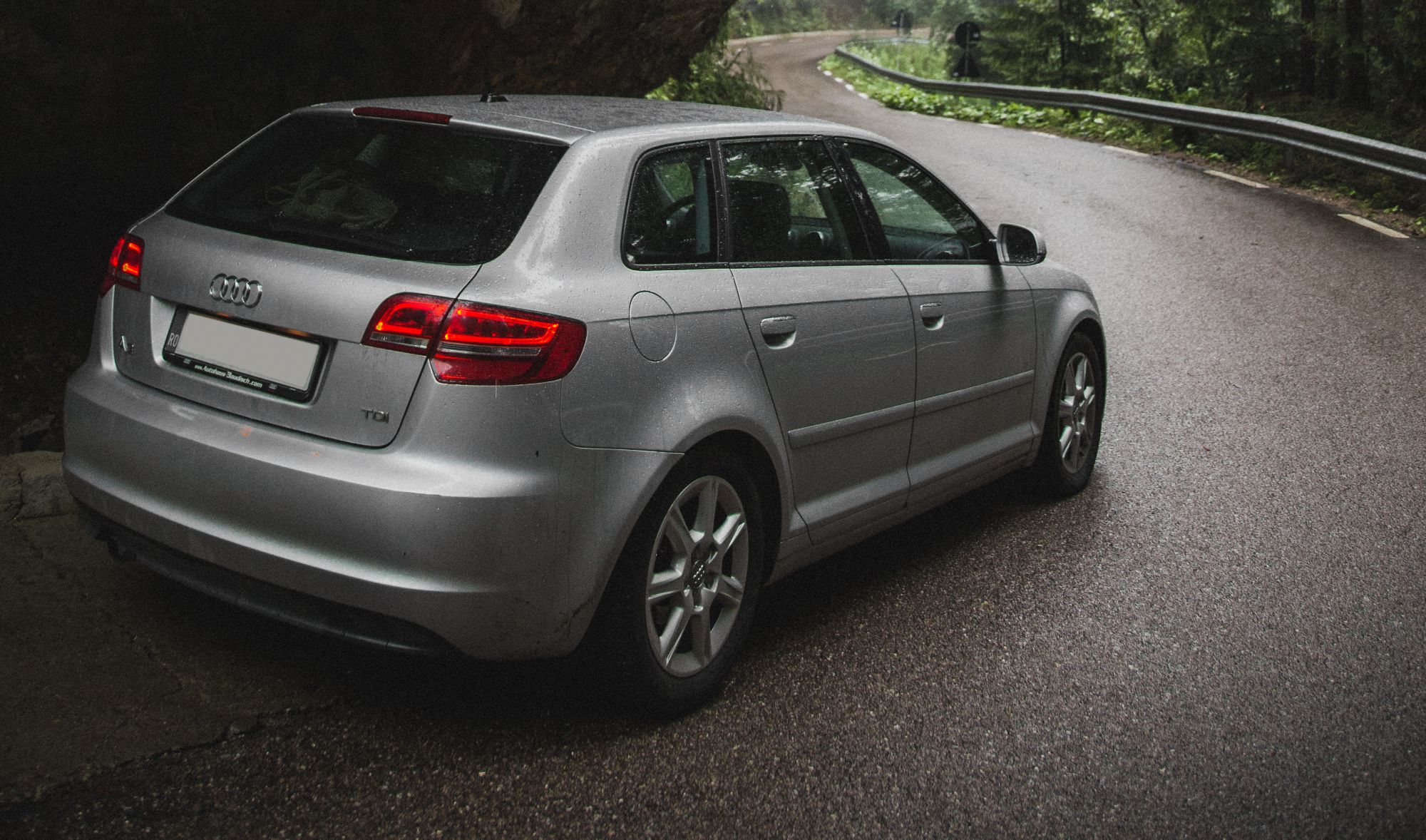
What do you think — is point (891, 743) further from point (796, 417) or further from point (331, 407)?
point (331, 407)

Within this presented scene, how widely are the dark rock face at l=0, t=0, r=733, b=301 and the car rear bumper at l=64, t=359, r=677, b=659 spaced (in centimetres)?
270

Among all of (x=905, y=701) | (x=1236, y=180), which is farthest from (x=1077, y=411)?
(x=1236, y=180)

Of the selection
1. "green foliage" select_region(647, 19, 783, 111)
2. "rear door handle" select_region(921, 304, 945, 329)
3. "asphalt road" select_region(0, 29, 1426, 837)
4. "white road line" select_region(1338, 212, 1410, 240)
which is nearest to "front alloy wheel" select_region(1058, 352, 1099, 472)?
"asphalt road" select_region(0, 29, 1426, 837)

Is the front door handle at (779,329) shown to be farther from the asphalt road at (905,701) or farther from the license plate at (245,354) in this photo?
the license plate at (245,354)

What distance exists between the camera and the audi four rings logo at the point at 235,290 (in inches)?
134

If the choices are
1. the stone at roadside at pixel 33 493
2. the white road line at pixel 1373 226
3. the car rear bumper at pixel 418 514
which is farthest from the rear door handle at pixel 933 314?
the white road line at pixel 1373 226

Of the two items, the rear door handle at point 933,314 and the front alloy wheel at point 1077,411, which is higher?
the rear door handle at point 933,314

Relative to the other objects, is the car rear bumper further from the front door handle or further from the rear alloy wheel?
the front door handle

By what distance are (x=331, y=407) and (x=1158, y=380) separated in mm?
5899

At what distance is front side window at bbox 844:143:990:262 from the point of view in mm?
4738

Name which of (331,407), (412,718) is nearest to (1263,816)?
(412,718)

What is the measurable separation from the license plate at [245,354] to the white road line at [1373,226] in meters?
11.6

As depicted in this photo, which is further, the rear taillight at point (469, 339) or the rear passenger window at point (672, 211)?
the rear passenger window at point (672, 211)

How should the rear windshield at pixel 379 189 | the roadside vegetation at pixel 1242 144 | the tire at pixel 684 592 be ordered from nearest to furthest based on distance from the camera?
the rear windshield at pixel 379 189 < the tire at pixel 684 592 < the roadside vegetation at pixel 1242 144
